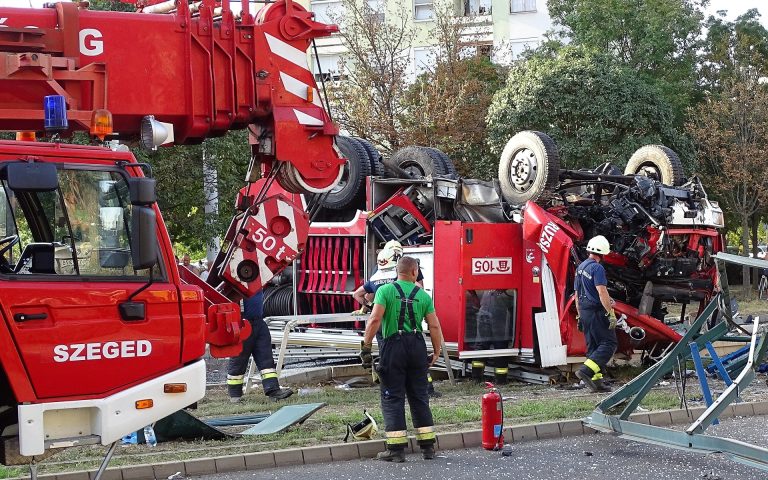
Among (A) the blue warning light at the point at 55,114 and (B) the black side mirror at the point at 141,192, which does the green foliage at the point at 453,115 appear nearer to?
(A) the blue warning light at the point at 55,114

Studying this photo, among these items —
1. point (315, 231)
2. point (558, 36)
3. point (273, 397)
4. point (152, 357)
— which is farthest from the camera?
point (558, 36)

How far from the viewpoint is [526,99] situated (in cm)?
2847

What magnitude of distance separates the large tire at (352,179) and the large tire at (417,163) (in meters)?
0.53

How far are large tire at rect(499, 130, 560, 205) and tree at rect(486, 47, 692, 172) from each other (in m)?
14.8

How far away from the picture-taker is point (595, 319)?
12055 millimetres

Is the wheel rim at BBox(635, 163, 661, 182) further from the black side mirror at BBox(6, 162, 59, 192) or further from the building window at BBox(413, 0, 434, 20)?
the building window at BBox(413, 0, 434, 20)

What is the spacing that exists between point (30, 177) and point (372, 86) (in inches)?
954

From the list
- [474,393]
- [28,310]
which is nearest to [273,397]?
[474,393]

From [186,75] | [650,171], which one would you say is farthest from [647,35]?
[186,75]

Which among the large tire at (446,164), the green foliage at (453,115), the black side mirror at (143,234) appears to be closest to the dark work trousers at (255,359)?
the large tire at (446,164)

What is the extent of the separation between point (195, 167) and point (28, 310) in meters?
12.8

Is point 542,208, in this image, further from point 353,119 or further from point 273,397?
point 353,119

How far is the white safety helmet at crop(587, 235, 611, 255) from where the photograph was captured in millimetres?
12242

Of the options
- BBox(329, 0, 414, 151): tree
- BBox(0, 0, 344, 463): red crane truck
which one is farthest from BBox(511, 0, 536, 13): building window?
BBox(0, 0, 344, 463): red crane truck
